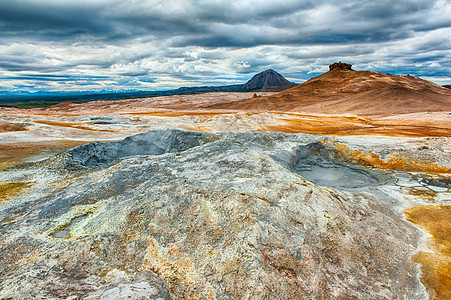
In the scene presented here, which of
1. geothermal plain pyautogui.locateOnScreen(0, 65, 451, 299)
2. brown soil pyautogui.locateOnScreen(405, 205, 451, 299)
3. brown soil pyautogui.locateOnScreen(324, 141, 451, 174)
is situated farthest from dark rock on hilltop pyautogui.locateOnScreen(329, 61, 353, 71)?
brown soil pyautogui.locateOnScreen(405, 205, 451, 299)

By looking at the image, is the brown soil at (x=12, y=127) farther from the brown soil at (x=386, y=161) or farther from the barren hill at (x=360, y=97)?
the barren hill at (x=360, y=97)

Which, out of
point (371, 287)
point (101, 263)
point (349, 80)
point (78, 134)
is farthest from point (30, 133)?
point (349, 80)

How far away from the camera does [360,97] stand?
44.3 m

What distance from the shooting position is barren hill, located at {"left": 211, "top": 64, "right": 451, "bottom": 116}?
38938 mm

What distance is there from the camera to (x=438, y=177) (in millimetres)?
7793

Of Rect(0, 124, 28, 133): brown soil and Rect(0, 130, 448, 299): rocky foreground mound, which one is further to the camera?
Rect(0, 124, 28, 133): brown soil

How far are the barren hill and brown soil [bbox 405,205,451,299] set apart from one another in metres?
35.1

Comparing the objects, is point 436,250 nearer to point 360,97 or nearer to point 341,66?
point 360,97

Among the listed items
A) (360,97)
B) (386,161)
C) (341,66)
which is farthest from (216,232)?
(341,66)

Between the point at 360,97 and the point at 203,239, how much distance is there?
47.8m

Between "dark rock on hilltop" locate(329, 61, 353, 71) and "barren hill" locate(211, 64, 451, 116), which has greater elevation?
"dark rock on hilltop" locate(329, 61, 353, 71)

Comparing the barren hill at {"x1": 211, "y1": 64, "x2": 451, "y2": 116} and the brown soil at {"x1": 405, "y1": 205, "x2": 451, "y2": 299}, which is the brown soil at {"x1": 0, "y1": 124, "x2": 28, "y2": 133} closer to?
Answer: the brown soil at {"x1": 405, "y1": 205, "x2": 451, "y2": 299}

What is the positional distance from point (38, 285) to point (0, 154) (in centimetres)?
1044

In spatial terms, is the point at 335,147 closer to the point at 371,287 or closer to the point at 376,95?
the point at 371,287
